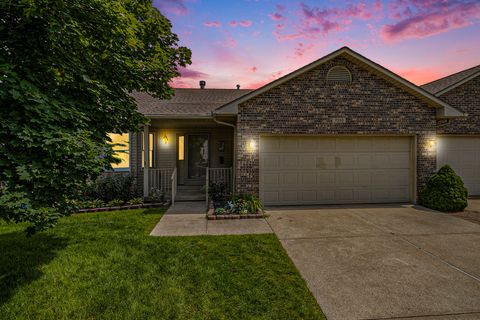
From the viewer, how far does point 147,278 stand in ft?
11.7

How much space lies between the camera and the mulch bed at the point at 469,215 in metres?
6.70

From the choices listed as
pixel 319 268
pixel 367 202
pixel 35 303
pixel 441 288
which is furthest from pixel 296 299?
pixel 367 202

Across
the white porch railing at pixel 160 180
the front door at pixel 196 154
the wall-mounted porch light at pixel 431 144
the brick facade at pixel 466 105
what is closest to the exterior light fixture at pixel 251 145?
the white porch railing at pixel 160 180

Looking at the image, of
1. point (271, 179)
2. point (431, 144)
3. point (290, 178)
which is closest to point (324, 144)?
point (290, 178)

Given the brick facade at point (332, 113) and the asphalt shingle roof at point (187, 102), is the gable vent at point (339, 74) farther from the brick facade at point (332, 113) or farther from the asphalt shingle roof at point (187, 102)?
the asphalt shingle roof at point (187, 102)

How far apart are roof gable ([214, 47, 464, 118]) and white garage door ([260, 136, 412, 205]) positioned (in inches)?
59.7

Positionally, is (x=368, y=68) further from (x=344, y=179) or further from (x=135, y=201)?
(x=135, y=201)

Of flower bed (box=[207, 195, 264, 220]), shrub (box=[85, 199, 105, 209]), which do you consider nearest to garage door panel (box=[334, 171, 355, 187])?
flower bed (box=[207, 195, 264, 220])

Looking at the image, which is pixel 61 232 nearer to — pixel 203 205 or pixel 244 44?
pixel 203 205

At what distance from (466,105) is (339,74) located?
6.22 m

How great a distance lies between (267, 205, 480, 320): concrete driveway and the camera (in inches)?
117

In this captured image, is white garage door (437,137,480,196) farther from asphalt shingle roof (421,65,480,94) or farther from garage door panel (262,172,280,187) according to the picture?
garage door panel (262,172,280,187)

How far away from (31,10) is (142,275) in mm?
4040

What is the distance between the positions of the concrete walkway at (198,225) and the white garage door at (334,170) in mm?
2122
